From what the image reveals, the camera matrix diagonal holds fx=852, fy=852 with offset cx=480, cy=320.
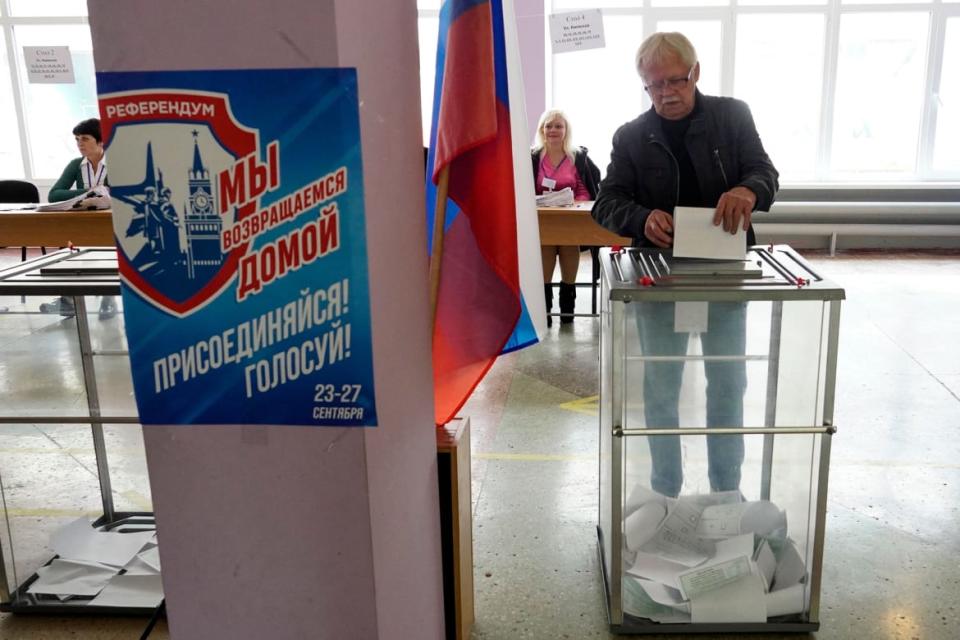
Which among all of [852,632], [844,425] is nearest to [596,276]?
[844,425]

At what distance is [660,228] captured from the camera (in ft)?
7.76

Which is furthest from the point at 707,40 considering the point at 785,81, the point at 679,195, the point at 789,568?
the point at 789,568

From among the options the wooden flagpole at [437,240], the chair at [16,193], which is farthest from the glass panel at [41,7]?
the wooden flagpole at [437,240]

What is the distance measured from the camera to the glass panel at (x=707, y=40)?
873cm

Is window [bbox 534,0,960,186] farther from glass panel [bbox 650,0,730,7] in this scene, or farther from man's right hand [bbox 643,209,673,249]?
man's right hand [bbox 643,209,673,249]

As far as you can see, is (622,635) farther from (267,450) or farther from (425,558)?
(267,450)

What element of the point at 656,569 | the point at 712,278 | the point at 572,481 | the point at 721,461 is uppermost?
the point at 712,278

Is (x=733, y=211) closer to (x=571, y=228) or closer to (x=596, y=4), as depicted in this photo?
(x=571, y=228)

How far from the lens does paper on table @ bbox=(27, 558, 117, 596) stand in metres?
2.52

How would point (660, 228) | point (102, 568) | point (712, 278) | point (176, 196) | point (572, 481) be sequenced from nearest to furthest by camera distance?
1. point (176, 196)
2. point (712, 278)
3. point (660, 228)
4. point (102, 568)
5. point (572, 481)

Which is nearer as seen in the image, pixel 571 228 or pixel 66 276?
pixel 66 276

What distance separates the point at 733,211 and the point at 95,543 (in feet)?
7.11

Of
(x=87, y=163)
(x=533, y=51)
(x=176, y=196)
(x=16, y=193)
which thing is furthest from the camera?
(x=533, y=51)

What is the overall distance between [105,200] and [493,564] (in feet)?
13.4
